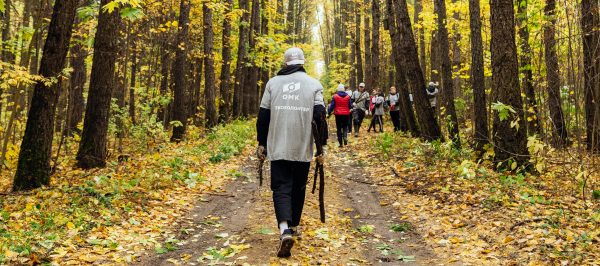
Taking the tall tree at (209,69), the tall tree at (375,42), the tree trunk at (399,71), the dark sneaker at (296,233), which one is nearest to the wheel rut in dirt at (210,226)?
the dark sneaker at (296,233)

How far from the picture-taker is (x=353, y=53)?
38.4 m

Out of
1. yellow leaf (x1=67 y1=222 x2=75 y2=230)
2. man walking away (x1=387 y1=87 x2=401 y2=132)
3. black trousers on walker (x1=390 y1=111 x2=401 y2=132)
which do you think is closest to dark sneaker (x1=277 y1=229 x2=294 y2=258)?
yellow leaf (x1=67 y1=222 x2=75 y2=230)

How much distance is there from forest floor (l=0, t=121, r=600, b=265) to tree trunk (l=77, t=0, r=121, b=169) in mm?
519

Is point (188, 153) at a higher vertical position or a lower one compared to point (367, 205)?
higher

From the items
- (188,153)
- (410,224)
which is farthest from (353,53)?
(410,224)

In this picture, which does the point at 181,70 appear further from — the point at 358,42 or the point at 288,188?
the point at 358,42

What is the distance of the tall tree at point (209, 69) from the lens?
58.8 feet

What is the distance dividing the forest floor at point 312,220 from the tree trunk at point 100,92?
0.52 m

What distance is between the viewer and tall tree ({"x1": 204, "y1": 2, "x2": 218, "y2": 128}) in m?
17.9

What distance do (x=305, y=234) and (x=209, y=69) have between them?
541 inches

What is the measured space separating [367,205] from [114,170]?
5524mm

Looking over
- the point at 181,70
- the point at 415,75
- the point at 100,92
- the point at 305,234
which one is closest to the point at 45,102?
the point at 100,92

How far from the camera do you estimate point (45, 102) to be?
28.1ft

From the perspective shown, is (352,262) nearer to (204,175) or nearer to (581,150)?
(581,150)
